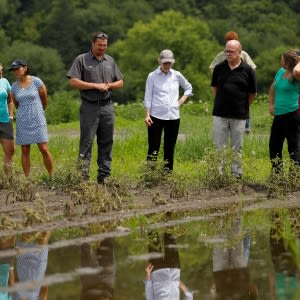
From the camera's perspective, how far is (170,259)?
8.78m

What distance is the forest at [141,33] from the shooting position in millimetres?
80438

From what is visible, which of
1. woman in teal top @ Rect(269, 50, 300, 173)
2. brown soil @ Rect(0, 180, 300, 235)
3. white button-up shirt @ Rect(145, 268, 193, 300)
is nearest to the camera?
white button-up shirt @ Rect(145, 268, 193, 300)

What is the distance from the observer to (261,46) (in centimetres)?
8875

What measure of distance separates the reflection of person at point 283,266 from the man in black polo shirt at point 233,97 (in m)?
2.72

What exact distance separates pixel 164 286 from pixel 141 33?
83.3 metres

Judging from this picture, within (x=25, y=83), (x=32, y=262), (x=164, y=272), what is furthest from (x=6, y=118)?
(x=164, y=272)

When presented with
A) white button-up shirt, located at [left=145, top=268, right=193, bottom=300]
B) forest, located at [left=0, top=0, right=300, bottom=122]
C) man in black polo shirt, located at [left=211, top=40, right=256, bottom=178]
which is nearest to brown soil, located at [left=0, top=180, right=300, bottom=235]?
man in black polo shirt, located at [left=211, top=40, right=256, bottom=178]

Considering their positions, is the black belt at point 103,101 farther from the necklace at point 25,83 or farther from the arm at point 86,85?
the necklace at point 25,83

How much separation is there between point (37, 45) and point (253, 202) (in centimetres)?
7853

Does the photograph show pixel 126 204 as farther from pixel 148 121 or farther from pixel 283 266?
pixel 283 266

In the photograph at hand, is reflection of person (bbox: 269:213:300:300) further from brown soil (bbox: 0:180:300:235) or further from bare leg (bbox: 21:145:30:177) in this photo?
bare leg (bbox: 21:145:30:177)

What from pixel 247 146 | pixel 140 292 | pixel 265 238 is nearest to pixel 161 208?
pixel 265 238

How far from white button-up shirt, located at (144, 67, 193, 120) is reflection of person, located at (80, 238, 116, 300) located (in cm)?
365

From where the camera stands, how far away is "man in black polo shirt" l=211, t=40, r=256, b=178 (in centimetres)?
1273
